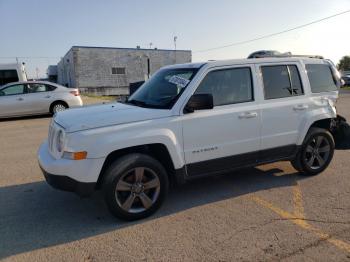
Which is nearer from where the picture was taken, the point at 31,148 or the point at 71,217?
the point at 71,217

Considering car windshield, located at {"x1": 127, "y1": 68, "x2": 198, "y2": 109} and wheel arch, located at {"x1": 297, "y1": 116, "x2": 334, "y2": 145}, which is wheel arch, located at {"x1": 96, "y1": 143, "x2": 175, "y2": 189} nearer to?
car windshield, located at {"x1": 127, "y1": 68, "x2": 198, "y2": 109}

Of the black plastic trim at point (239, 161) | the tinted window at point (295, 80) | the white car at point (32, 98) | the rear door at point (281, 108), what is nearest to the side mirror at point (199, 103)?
the black plastic trim at point (239, 161)

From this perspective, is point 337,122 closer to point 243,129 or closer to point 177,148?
point 243,129

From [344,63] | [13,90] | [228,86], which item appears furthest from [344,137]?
[344,63]

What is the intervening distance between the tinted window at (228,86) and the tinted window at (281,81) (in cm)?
31

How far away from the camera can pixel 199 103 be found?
14.1 feet

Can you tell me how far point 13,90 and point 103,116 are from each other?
447 inches

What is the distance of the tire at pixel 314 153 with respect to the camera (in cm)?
551

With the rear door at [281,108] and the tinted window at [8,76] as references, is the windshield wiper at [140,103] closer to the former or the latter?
the rear door at [281,108]

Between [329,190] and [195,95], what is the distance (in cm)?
242

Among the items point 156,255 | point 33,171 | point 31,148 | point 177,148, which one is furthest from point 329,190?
point 31,148

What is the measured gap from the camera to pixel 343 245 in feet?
11.5

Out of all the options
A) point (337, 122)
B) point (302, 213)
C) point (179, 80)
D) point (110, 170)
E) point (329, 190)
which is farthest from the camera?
point (337, 122)

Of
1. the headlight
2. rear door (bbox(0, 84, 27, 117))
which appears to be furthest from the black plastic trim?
rear door (bbox(0, 84, 27, 117))
